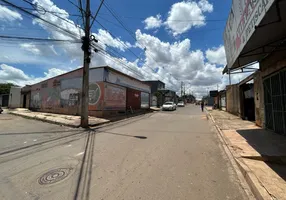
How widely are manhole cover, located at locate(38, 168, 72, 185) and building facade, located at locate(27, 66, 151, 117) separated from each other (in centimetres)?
1224

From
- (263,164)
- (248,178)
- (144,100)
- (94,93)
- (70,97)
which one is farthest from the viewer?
(144,100)

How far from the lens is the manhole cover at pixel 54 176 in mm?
3632

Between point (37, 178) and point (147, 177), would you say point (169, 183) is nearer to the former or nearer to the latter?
point (147, 177)

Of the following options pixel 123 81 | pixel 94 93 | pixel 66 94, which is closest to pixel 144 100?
pixel 123 81

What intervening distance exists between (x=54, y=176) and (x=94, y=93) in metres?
13.8

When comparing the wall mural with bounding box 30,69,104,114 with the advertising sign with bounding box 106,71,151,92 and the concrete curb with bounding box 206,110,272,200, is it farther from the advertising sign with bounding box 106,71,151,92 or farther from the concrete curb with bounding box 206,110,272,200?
the concrete curb with bounding box 206,110,272,200

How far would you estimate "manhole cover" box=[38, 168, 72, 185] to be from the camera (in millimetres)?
3632

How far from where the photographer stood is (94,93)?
17.1 m

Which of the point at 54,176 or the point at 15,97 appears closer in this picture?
the point at 54,176

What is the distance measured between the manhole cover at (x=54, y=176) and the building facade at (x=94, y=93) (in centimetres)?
1224

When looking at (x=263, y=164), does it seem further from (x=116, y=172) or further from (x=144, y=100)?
(x=144, y=100)

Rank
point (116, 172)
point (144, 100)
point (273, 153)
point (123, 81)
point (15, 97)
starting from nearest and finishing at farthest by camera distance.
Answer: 1. point (116, 172)
2. point (273, 153)
3. point (123, 81)
4. point (144, 100)
5. point (15, 97)

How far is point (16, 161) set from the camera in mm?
4949

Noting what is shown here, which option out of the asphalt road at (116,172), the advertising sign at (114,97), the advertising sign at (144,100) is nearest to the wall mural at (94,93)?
the advertising sign at (114,97)
